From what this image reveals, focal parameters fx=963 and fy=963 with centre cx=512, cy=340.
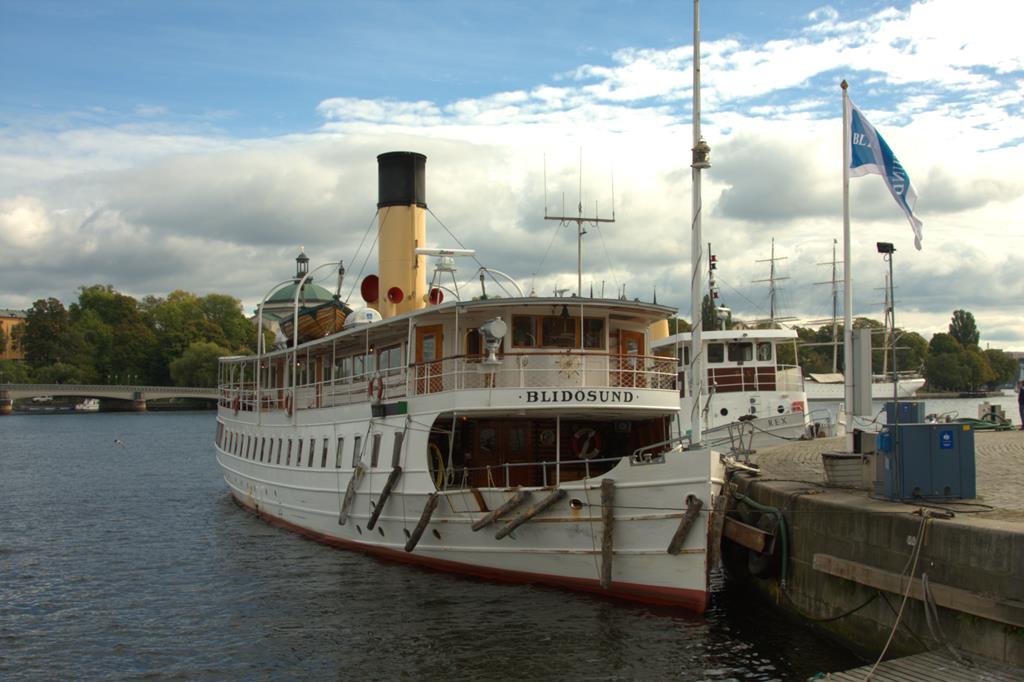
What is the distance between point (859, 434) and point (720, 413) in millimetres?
16860

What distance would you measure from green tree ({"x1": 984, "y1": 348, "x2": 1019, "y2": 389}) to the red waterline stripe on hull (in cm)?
16765

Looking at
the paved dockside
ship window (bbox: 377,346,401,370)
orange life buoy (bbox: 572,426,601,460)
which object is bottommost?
the paved dockside

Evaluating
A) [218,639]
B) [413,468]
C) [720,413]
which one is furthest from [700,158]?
[720,413]

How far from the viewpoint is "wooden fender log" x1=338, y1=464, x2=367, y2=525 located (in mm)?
21516

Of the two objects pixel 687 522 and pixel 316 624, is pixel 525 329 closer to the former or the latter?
pixel 687 522

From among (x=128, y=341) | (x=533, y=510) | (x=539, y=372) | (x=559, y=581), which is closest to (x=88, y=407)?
(x=128, y=341)

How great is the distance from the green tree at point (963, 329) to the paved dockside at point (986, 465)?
158013 mm

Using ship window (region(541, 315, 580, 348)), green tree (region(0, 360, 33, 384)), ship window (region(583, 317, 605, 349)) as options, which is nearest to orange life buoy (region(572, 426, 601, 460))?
ship window (region(583, 317, 605, 349))

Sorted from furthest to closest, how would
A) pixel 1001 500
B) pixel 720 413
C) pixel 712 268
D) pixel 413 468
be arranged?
1. pixel 712 268
2. pixel 720 413
3. pixel 413 468
4. pixel 1001 500

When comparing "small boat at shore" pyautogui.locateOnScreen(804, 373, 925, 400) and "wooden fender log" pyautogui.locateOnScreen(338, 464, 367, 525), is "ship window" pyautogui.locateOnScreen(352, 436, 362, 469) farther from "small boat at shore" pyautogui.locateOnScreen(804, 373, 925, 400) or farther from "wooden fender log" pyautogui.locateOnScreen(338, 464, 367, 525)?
"small boat at shore" pyautogui.locateOnScreen(804, 373, 925, 400)

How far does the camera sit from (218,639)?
1700 cm

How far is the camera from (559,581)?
59.4 ft

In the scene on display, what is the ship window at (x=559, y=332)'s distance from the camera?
1995 cm

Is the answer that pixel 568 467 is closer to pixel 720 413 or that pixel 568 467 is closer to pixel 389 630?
pixel 389 630
